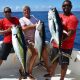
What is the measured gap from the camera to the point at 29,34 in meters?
5.48

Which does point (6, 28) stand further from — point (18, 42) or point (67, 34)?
point (67, 34)

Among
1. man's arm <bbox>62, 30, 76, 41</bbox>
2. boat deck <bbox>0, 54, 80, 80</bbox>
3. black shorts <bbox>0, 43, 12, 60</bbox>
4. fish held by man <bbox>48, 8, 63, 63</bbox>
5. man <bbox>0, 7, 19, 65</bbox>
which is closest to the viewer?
fish held by man <bbox>48, 8, 63, 63</bbox>

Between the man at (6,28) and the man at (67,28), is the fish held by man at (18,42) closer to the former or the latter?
the man at (6,28)

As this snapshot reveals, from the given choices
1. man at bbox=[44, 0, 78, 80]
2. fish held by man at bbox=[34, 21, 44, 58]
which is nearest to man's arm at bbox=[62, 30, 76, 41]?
man at bbox=[44, 0, 78, 80]

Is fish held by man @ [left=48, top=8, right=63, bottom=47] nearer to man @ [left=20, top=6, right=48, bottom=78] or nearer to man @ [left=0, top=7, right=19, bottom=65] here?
man @ [left=20, top=6, right=48, bottom=78]

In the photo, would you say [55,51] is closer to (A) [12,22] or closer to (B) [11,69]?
(A) [12,22]

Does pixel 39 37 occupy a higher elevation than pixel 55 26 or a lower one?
lower

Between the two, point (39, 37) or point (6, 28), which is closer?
point (39, 37)

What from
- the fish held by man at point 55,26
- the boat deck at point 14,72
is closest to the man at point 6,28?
the boat deck at point 14,72

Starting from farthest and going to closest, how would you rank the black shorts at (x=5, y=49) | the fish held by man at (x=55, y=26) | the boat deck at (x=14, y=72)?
the boat deck at (x=14, y=72), the black shorts at (x=5, y=49), the fish held by man at (x=55, y=26)

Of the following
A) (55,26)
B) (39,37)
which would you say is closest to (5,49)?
(39,37)

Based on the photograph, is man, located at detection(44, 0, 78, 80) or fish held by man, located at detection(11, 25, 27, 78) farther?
man, located at detection(44, 0, 78, 80)

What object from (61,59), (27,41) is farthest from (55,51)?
(27,41)

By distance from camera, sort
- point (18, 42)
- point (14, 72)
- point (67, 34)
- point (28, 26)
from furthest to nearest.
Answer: point (14, 72) → point (28, 26) → point (67, 34) → point (18, 42)
